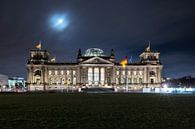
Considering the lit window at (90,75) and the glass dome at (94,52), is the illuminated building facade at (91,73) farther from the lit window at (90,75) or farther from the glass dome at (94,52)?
the glass dome at (94,52)

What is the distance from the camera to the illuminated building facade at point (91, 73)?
178 metres

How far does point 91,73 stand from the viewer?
180750mm

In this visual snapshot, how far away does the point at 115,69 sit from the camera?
7210 inches

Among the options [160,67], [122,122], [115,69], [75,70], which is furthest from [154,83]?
[122,122]

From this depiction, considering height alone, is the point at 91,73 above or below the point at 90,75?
above

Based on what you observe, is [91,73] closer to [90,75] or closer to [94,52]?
[90,75]

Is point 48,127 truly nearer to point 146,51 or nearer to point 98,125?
point 98,125

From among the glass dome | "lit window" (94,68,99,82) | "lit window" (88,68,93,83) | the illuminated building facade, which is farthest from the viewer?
the glass dome

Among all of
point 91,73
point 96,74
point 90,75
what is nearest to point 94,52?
point 91,73

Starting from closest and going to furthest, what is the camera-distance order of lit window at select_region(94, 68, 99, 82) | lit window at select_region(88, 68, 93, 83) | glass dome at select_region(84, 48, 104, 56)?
lit window at select_region(94, 68, 99, 82)
lit window at select_region(88, 68, 93, 83)
glass dome at select_region(84, 48, 104, 56)

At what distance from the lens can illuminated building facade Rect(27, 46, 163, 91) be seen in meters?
178

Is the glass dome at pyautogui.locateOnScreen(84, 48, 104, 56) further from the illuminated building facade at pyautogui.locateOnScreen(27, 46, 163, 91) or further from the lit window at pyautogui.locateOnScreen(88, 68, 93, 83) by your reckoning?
the lit window at pyautogui.locateOnScreen(88, 68, 93, 83)

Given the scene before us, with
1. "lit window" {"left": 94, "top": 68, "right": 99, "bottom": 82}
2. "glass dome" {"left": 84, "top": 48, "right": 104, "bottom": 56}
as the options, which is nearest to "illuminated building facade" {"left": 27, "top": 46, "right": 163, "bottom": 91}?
"lit window" {"left": 94, "top": 68, "right": 99, "bottom": 82}

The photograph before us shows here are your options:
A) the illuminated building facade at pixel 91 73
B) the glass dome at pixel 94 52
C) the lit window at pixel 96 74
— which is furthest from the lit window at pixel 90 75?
the glass dome at pixel 94 52
